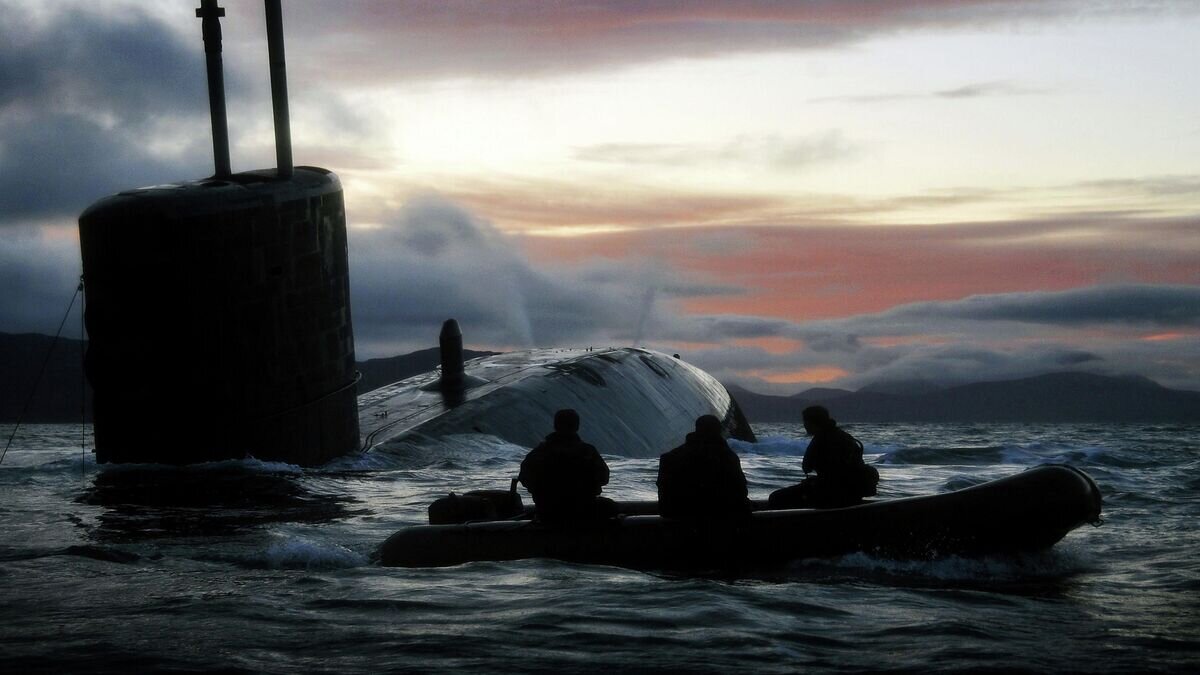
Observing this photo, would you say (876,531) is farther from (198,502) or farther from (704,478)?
(198,502)

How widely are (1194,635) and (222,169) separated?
57.5 feet

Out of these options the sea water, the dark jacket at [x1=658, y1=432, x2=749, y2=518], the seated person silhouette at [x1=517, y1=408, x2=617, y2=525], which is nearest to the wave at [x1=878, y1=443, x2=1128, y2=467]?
the sea water

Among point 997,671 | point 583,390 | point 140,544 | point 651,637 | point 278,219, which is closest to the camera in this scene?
point 997,671

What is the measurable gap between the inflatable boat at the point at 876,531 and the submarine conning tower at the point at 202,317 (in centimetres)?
986

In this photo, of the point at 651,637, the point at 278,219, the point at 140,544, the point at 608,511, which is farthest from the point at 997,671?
the point at 278,219

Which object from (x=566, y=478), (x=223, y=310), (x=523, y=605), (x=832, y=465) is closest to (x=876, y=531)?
(x=832, y=465)

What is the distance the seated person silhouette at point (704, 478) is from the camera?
484 inches

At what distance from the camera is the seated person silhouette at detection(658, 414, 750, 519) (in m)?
12.3

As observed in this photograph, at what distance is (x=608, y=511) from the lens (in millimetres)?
12711

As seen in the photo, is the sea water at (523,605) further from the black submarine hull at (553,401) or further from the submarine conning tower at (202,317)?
the black submarine hull at (553,401)

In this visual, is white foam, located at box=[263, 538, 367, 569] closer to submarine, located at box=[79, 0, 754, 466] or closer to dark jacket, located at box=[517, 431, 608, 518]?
dark jacket, located at box=[517, 431, 608, 518]

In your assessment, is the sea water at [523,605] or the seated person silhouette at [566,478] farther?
the seated person silhouette at [566,478]

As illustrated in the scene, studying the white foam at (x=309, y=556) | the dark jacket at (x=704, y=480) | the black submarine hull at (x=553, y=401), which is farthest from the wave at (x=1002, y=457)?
the white foam at (x=309, y=556)

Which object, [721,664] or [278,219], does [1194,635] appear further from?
[278,219]
